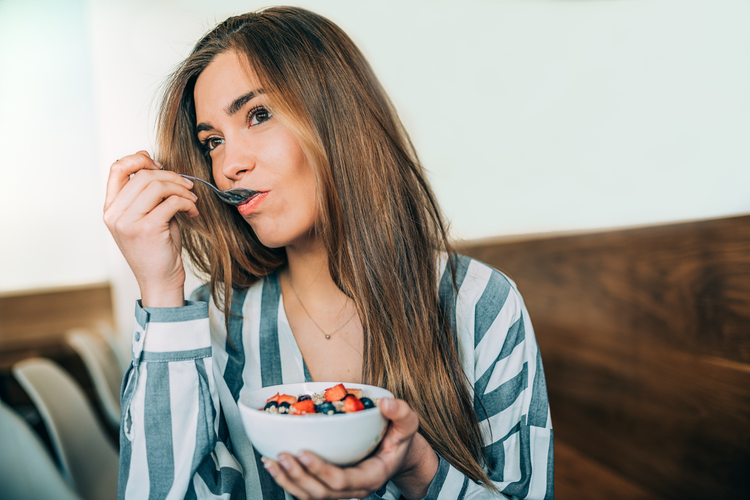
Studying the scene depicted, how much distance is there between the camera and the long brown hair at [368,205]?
888mm

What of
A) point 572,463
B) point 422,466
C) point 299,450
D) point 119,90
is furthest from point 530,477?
point 119,90

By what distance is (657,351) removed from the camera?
1547 millimetres

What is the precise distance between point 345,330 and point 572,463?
133 centimetres

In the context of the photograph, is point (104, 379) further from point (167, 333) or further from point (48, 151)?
→ point (167, 333)

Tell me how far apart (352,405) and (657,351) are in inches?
52.0

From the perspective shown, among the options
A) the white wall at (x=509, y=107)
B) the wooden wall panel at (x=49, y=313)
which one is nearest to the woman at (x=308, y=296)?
the white wall at (x=509, y=107)

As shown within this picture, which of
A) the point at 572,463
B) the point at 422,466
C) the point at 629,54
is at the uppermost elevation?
the point at 629,54

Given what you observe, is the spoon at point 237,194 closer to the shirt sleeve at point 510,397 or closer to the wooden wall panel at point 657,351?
the shirt sleeve at point 510,397

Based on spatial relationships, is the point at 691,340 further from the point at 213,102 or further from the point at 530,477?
the point at 213,102

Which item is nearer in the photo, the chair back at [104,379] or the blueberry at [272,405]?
the blueberry at [272,405]

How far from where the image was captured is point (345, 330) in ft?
3.38

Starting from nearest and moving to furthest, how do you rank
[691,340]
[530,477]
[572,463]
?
[530,477], [691,340], [572,463]

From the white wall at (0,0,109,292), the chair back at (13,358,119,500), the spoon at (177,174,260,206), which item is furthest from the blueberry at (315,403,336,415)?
the white wall at (0,0,109,292)

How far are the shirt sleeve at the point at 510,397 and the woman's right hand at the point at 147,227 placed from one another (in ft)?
1.80
